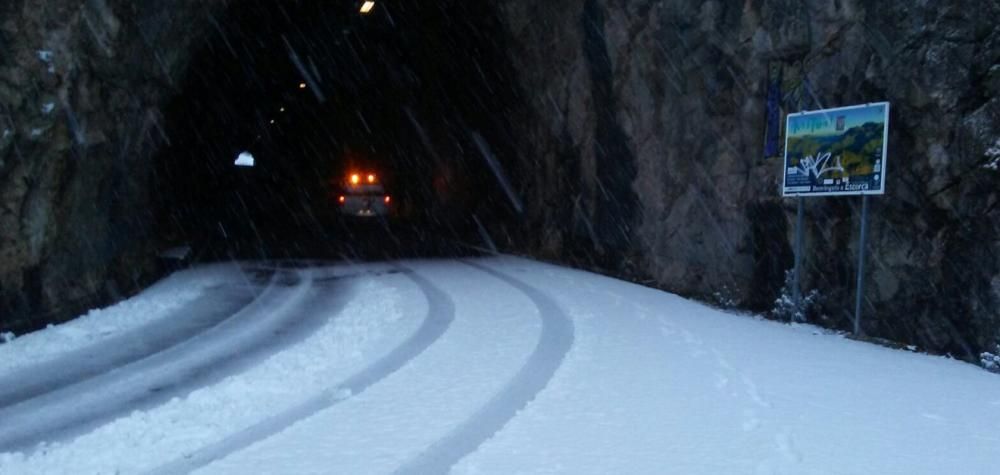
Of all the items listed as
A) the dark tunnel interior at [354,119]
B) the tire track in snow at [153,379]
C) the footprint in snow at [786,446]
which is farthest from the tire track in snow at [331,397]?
the dark tunnel interior at [354,119]

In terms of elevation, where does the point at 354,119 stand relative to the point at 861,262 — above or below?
above

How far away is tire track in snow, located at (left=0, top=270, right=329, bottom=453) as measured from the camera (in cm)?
713

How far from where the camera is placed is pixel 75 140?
1259cm

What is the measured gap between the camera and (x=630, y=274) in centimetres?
1764

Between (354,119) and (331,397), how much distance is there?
1665 inches

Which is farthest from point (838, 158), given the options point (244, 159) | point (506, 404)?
point (244, 159)

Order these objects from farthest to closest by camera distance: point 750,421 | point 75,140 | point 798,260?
point 75,140
point 798,260
point 750,421

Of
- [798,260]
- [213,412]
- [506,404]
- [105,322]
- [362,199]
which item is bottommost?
[105,322]

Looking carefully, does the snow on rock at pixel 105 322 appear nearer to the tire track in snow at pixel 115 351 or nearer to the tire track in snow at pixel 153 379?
the tire track in snow at pixel 115 351

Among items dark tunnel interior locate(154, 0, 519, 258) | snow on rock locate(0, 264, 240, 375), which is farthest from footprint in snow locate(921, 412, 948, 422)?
dark tunnel interior locate(154, 0, 519, 258)

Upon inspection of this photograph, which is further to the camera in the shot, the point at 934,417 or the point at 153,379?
the point at 153,379

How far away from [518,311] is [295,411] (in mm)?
5492

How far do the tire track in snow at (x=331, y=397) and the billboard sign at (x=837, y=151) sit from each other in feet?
17.0

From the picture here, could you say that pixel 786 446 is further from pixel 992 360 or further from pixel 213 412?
pixel 213 412
